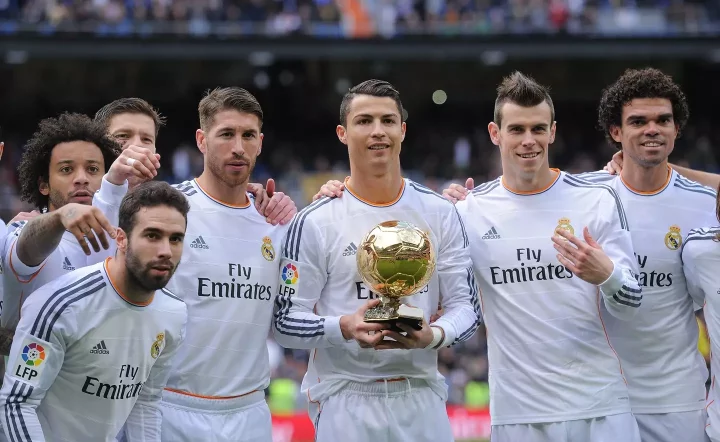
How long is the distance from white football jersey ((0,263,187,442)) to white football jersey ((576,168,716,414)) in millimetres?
2524

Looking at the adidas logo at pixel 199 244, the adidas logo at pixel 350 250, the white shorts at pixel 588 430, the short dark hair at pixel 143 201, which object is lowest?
the white shorts at pixel 588 430

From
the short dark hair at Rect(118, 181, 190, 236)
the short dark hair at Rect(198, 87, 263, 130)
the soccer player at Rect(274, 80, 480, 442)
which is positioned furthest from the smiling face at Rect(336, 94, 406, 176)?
the short dark hair at Rect(118, 181, 190, 236)

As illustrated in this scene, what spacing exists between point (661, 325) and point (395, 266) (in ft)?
6.13

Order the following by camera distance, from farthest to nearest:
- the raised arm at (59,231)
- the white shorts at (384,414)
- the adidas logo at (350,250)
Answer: the adidas logo at (350,250), the white shorts at (384,414), the raised arm at (59,231)

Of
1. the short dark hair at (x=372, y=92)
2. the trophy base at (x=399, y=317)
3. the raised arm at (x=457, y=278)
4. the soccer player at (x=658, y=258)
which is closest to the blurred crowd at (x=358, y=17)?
the soccer player at (x=658, y=258)

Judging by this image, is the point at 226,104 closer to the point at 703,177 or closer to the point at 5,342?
the point at 5,342

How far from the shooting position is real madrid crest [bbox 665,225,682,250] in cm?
575

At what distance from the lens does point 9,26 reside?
72.3 feet

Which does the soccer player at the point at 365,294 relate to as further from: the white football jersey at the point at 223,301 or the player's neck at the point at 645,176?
the player's neck at the point at 645,176

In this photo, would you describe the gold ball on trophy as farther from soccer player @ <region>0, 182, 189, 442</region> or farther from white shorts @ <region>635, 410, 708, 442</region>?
white shorts @ <region>635, 410, 708, 442</region>

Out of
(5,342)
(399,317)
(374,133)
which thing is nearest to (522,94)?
(374,133)

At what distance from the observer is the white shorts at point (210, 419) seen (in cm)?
520

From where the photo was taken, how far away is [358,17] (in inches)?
910

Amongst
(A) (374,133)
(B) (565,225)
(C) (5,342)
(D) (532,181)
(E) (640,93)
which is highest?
(E) (640,93)
